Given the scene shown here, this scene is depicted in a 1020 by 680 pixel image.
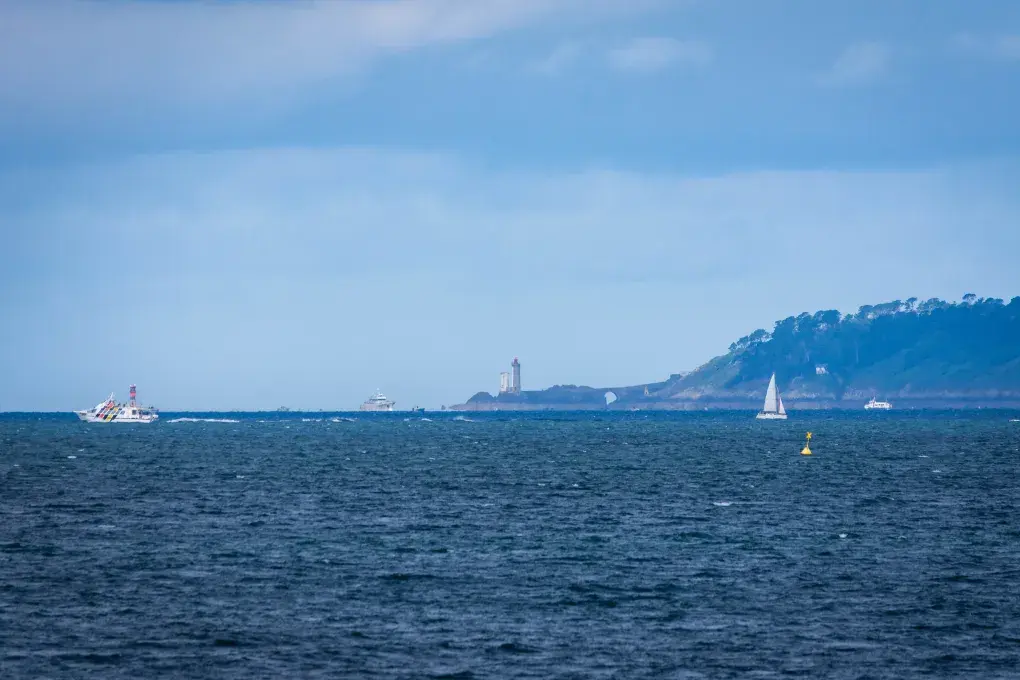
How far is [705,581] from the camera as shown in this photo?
2055 inches

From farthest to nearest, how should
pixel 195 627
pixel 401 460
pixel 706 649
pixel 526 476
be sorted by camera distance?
1. pixel 401 460
2. pixel 526 476
3. pixel 195 627
4. pixel 706 649

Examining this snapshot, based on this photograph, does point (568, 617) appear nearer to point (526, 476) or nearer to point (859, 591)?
point (859, 591)

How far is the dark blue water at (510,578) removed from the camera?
128 ft

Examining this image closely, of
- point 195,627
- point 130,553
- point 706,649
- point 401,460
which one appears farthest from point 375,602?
point 401,460

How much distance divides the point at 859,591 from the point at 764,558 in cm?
874

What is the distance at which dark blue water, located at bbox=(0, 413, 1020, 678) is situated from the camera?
39.1 m

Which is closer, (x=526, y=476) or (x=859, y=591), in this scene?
(x=859, y=591)

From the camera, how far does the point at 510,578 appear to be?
52.9 metres

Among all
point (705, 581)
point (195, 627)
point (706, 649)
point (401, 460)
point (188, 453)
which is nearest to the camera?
point (706, 649)

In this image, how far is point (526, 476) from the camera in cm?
11162

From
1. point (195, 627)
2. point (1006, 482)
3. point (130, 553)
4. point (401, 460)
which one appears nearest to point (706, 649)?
point (195, 627)

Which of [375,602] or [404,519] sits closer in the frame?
[375,602]

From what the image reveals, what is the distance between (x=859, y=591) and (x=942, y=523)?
2510 cm

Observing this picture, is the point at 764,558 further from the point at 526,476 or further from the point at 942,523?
the point at 526,476
